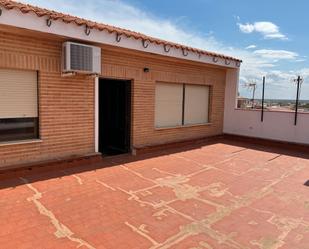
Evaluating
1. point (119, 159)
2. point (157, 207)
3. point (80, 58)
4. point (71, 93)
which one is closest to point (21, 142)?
point (71, 93)

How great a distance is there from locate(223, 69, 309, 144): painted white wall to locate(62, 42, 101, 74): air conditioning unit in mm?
7628

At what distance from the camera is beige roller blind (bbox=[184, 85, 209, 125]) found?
11.2m

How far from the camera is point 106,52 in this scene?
785 centimetres

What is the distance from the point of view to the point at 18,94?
251 inches

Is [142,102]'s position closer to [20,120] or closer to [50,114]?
[50,114]

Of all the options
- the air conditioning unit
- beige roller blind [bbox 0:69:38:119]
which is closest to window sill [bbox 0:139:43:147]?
beige roller blind [bbox 0:69:38:119]

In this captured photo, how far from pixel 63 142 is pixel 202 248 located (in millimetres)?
4973

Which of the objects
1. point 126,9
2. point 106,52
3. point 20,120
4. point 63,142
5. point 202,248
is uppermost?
point 126,9

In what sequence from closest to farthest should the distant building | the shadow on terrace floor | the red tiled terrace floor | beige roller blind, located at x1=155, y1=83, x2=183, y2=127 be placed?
the red tiled terrace floor → the shadow on terrace floor → beige roller blind, located at x1=155, y1=83, x2=183, y2=127 → the distant building

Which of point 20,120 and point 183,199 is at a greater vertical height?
point 20,120

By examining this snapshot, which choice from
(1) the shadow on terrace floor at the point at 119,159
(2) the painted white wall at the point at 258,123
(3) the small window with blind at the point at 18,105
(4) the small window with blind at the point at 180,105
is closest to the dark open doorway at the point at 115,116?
(1) the shadow on terrace floor at the point at 119,159

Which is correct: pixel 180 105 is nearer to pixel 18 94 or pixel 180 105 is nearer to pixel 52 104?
pixel 52 104

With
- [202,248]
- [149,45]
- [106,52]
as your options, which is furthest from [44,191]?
[149,45]

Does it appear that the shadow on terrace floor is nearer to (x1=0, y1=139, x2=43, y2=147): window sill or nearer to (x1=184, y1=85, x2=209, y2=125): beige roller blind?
(x1=0, y1=139, x2=43, y2=147): window sill
